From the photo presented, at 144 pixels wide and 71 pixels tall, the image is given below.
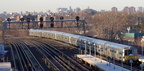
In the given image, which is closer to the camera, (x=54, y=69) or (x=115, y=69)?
(x=115, y=69)

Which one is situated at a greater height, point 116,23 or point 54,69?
point 116,23

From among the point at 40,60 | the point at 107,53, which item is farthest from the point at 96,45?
the point at 40,60

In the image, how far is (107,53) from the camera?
24.3 m

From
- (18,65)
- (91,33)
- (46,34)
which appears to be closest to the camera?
(18,65)

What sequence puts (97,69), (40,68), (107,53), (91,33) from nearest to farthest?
(97,69) < (40,68) < (107,53) < (91,33)

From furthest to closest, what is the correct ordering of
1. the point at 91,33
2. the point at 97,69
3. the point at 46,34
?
the point at 91,33 → the point at 46,34 → the point at 97,69

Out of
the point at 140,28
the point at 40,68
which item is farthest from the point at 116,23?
the point at 40,68

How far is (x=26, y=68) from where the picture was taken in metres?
20.7

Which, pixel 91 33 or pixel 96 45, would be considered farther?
pixel 91 33

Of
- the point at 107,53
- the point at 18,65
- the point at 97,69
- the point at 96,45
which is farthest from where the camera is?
the point at 96,45

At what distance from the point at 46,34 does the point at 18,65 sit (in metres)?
26.0

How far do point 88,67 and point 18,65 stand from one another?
18.7ft

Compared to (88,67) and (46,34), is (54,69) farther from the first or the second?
(46,34)

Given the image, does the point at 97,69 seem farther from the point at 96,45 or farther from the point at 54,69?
the point at 96,45
